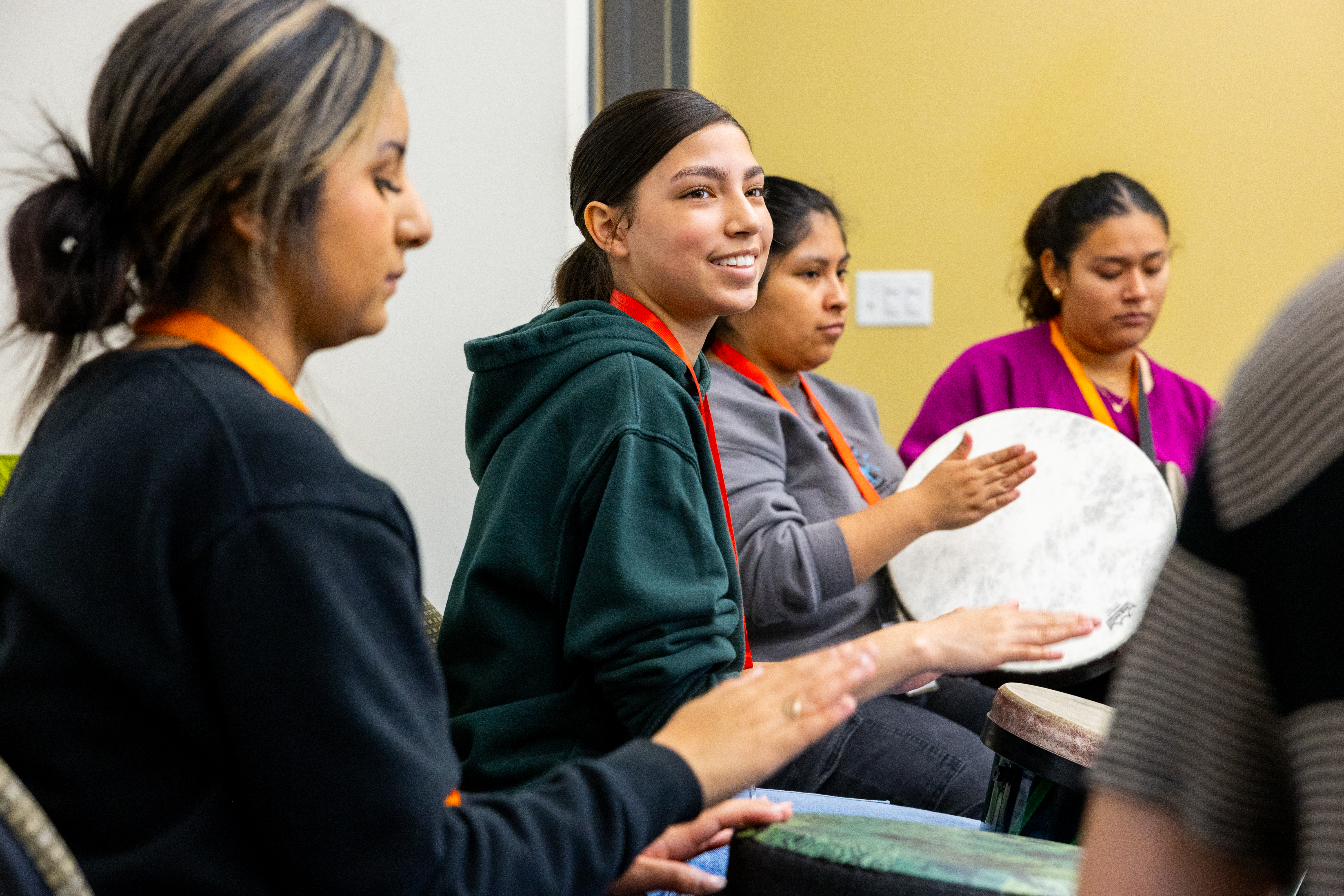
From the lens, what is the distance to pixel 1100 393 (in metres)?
2.71

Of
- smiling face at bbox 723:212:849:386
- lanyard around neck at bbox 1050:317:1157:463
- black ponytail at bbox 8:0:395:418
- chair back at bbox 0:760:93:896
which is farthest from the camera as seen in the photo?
lanyard around neck at bbox 1050:317:1157:463

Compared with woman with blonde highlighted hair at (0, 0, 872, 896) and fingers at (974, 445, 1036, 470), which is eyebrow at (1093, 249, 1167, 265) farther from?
woman with blonde highlighted hair at (0, 0, 872, 896)

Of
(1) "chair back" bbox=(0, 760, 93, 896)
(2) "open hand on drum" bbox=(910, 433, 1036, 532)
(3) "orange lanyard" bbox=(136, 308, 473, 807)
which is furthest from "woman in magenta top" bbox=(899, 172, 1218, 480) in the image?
(1) "chair back" bbox=(0, 760, 93, 896)

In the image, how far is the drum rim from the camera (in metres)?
1.26

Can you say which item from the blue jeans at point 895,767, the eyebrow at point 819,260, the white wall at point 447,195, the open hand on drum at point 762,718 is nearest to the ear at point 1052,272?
the eyebrow at point 819,260

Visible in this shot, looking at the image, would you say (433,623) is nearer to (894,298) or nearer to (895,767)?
(895,767)

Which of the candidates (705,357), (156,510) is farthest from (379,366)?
(156,510)

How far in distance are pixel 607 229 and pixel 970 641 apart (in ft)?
2.33

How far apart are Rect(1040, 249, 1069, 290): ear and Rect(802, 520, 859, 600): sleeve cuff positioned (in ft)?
4.36

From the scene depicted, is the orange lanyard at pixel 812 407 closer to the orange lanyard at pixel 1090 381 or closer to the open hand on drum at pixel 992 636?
the open hand on drum at pixel 992 636

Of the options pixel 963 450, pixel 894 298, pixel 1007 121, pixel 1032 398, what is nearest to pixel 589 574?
pixel 963 450

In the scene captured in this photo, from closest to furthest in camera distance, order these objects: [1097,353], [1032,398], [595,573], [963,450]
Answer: [595,573]
[963,450]
[1032,398]
[1097,353]

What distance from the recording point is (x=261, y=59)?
2.58 ft

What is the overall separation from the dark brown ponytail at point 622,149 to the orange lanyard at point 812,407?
16.5 inches
